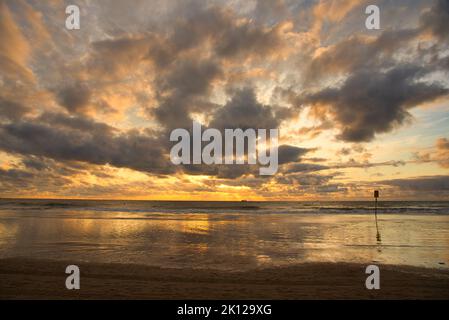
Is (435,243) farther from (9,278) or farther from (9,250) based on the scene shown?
(9,250)

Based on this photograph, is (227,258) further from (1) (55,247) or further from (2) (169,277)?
(1) (55,247)

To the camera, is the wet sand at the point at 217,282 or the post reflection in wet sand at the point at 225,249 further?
the post reflection in wet sand at the point at 225,249

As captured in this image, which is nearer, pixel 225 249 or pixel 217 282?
pixel 217 282

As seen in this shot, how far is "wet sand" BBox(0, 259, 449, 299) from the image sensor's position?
30.4 feet

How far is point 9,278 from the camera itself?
10.8 m

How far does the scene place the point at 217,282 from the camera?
10492 mm

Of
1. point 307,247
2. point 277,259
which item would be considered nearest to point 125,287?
point 277,259

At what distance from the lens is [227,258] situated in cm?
1440

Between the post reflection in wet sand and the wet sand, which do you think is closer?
the wet sand

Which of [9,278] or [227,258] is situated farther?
[227,258]

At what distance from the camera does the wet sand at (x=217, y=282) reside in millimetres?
9273
